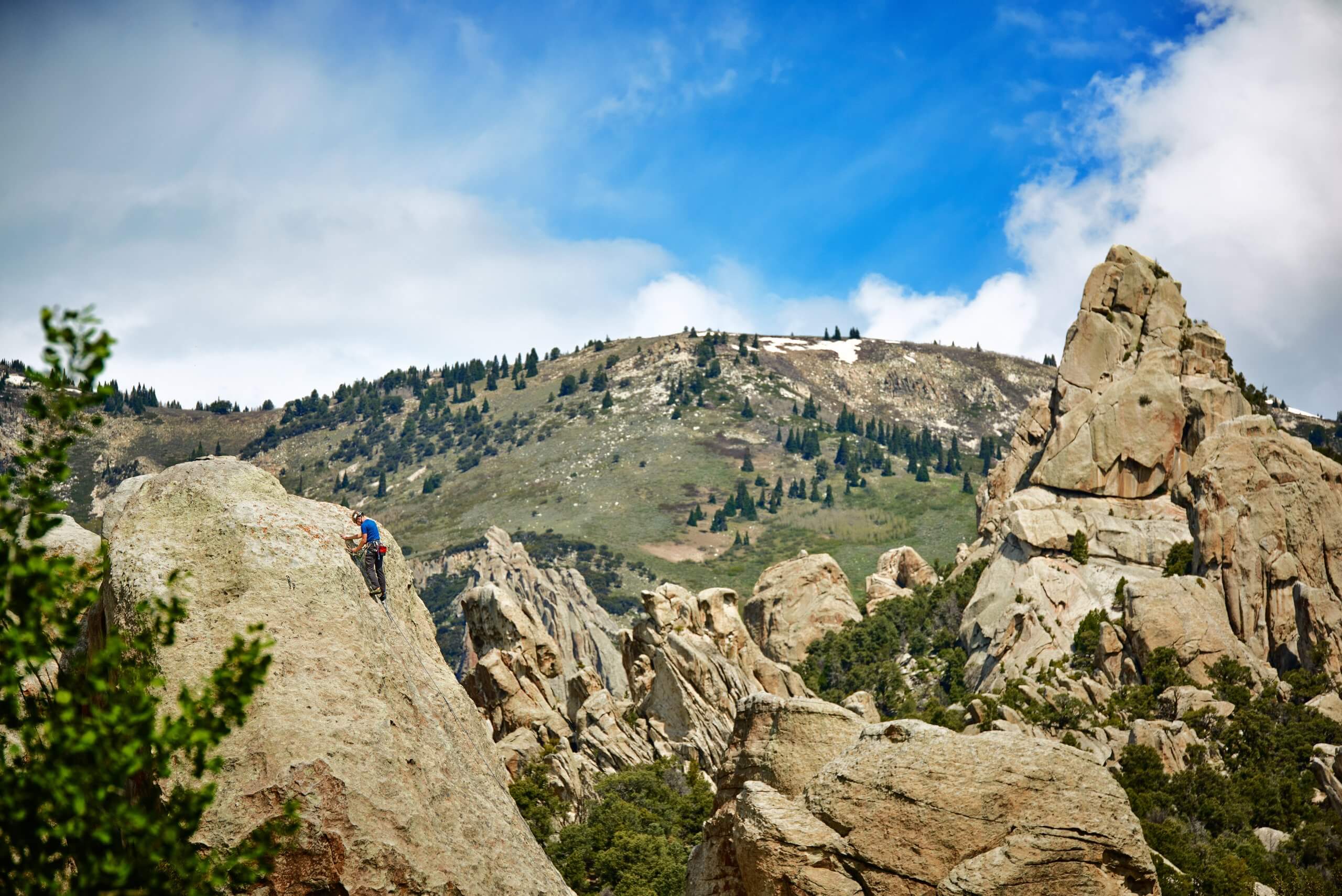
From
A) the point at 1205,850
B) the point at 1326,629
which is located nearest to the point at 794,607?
the point at 1326,629

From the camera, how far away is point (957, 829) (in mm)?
19812

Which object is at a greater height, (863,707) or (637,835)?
(863,707)

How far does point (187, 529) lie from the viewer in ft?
58.8

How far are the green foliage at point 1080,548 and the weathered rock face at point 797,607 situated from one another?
79.0ft

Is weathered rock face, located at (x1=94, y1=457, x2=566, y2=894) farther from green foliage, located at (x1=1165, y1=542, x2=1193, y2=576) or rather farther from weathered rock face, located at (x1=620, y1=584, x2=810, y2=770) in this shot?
green foliage, located at (x1=1165, y1=542, x2=1193, y2=576)

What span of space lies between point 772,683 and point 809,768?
48743 mm

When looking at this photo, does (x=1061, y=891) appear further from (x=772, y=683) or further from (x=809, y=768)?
(x=772, y=683)

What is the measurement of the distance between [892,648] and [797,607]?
11.1 meters

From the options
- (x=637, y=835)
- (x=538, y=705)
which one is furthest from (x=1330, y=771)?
(x=538, y=705)

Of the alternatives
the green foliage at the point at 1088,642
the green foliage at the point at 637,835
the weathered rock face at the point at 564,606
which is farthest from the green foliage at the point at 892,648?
the green foliage at the point at 637,835

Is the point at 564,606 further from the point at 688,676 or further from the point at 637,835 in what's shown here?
the point at 637,835

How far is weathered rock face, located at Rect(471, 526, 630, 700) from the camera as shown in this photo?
10838cm

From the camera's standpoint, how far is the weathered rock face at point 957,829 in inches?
761

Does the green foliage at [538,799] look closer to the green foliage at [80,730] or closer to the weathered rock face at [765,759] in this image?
the weathered rock face at [765,759]
